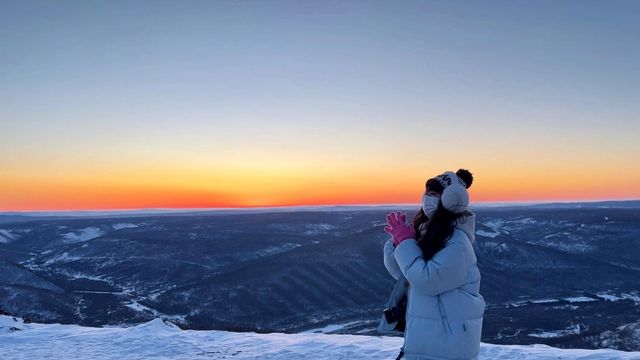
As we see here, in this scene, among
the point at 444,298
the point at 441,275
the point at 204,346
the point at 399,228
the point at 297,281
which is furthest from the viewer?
the point at 297,281

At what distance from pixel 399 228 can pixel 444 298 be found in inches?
22.0

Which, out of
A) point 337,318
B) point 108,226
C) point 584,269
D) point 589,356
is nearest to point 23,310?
point 337,318

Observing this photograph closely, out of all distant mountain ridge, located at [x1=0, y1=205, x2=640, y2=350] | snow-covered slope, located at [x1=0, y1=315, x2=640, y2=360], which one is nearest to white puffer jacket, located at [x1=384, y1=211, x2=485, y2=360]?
snow-covered slope, located at [x1=0, y1=315, x2=640, y2=360]

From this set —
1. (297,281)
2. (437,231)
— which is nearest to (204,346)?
(437,231)

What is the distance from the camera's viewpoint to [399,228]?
11.5 feet

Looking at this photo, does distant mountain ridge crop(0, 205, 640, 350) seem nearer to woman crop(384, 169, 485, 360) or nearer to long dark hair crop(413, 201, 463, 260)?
woman crop(384, 169, 485, 360)

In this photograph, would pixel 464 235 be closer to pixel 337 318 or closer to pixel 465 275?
pixel 465 275

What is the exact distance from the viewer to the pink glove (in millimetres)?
3451

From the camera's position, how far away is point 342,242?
110 meters

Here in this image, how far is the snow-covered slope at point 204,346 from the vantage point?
29.9 ft

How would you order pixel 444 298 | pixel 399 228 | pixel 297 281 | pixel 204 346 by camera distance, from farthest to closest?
pixel 297 281 < pixel 204 346 < pixel 399 228 < pixel 444 298

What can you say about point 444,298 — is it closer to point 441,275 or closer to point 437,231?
point 441,275

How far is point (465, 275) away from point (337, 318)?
6264 cm

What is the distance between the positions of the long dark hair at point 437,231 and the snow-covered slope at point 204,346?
240 inches
